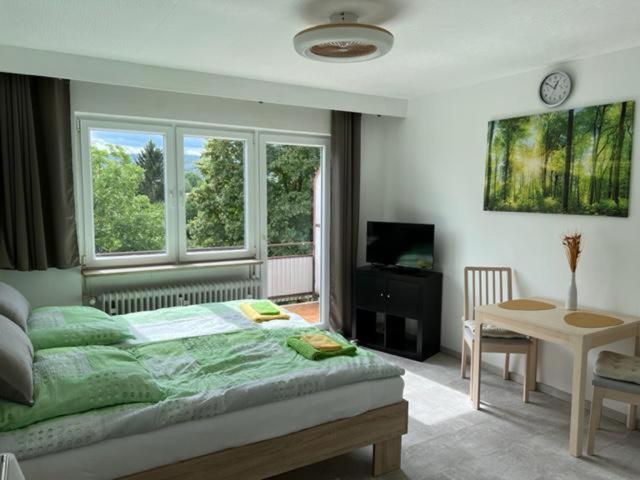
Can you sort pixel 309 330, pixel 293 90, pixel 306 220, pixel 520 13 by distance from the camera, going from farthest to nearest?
pixel 306 220
pixel 293 90
pixel 309 330
pixel 520 13

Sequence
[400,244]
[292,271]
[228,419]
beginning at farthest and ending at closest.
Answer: [292,271]
[400,244]
[228,419]

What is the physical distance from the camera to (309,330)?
3209 mm

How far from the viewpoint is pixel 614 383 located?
275 cm

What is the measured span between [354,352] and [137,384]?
1.19m

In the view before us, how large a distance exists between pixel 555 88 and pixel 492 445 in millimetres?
2532

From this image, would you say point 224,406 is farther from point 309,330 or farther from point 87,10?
point 87,10

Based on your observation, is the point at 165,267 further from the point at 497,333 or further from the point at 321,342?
the point at 497,333

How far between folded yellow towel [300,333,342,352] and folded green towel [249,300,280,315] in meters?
0.56

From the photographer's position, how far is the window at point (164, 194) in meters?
3.98

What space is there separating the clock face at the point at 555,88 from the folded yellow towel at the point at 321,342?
2.40 m

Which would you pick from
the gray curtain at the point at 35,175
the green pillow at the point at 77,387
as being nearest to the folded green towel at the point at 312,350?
the green pillow at the point at 77,387

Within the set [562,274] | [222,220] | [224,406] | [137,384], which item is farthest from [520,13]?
[222,220]

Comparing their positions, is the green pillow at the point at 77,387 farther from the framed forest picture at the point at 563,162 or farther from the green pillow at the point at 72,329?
the framed forest picture at the point at 563,162

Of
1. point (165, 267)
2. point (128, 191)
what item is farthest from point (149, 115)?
point (165, 267)
